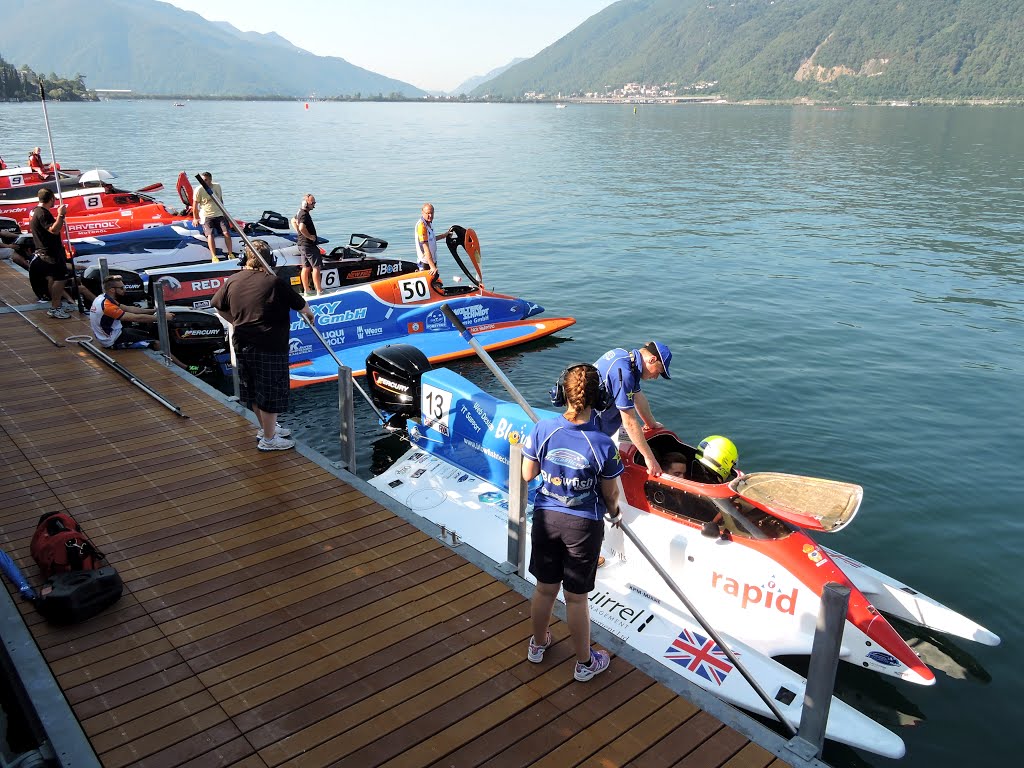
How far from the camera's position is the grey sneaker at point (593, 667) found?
4.46 m

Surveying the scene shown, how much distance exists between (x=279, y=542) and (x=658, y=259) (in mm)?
20886

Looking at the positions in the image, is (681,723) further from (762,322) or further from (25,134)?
(25,134)

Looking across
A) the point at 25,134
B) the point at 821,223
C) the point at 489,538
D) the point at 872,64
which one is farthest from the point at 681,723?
the point at 872,64

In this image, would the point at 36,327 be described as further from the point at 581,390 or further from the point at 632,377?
the point at 581,390

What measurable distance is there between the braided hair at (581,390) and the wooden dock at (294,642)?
172 cm

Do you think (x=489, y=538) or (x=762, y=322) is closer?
(x=489, y=538)

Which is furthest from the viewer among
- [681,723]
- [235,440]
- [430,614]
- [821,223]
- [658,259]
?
[821,223]

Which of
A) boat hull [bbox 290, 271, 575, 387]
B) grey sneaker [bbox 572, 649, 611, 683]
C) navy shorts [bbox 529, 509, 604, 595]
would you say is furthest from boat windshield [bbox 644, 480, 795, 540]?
boat hull [bbox 290, 271, 575, 387]

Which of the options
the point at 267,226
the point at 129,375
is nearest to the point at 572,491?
the point at 129,375

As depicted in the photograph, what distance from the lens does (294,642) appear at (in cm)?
471

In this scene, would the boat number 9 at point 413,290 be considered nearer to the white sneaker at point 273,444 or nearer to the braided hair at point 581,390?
the white sneaker at point 273,444

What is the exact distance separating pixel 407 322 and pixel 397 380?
15.0ft

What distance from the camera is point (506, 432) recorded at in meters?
8.34

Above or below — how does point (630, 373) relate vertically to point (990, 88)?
below
